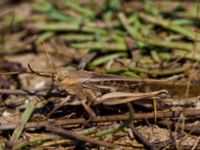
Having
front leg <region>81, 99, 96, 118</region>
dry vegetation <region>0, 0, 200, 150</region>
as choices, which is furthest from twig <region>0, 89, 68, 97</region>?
front leg <region>81, 99, 96, 118</region>

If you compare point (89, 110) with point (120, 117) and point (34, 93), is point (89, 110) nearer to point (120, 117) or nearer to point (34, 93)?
point (120, 117)

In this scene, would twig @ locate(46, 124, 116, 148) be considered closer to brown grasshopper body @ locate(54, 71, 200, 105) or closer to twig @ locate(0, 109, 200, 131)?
twig @ locate(0, 109, 200, 131)

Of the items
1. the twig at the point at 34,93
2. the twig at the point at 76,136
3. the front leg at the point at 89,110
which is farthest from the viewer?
the twig at the point at 34,93

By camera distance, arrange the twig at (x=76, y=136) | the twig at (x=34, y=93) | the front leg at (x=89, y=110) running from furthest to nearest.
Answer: the twig at (x=34, y=93)
the front leg at (x=89, y=110)
the twig at (x=76, y=136)

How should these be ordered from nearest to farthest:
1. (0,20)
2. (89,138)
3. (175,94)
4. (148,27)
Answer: (89,138) < (175,94) < (148,27) < (0,20)

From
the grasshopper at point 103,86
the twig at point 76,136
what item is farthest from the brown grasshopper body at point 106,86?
the twig at point 76,136

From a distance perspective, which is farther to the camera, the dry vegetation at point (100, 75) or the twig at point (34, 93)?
the twig at point (34, 93)

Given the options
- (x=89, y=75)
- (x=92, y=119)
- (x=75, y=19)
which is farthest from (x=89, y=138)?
(x=75, y=19)

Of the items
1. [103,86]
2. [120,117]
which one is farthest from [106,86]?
[120,117]

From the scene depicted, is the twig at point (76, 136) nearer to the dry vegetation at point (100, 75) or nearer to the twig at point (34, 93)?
the dry vegetation at point (100, 75)

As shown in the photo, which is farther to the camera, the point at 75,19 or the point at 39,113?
the point at 75,19

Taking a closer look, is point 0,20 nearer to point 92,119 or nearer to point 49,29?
point 49,29
